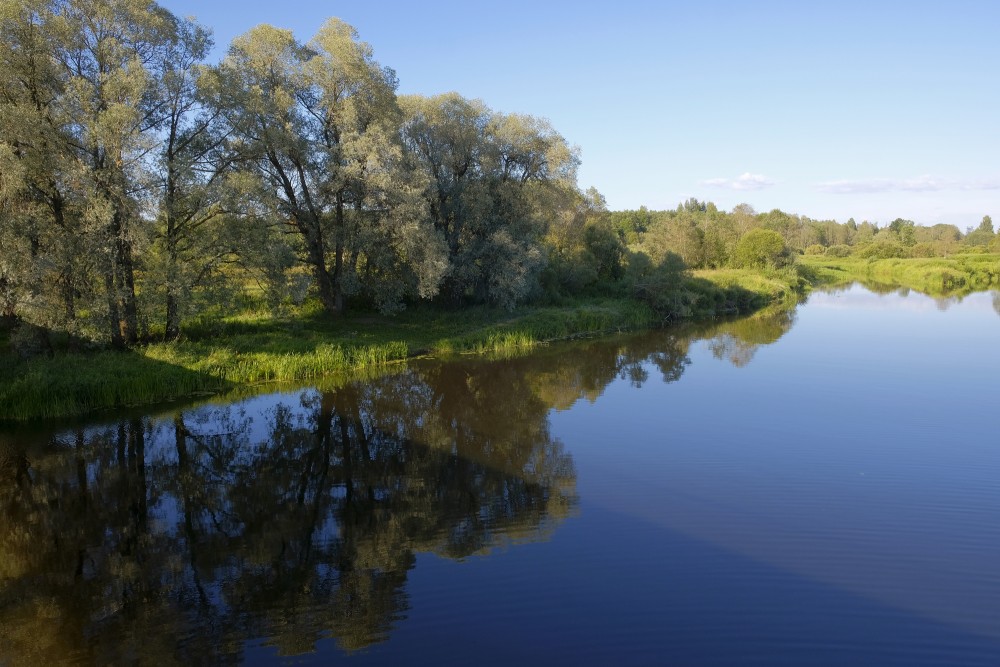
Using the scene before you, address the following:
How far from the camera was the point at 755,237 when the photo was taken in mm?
59188

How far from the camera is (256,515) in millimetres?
10648

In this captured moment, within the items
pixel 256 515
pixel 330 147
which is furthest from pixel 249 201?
pixel 256 515

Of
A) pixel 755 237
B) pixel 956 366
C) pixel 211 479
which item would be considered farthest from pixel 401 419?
pixel 755 237

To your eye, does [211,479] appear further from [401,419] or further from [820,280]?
[820,280]

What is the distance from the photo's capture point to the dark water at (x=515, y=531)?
7234mm

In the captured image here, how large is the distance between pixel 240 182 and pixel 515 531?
1685cm

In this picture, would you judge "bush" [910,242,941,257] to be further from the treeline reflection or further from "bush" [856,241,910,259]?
the treeline reflection

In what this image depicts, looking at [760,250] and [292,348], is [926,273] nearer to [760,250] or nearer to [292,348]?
[760,250]

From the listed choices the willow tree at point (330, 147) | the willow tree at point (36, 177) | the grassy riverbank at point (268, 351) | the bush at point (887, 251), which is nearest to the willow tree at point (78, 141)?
the willow tree at point (36, 177)

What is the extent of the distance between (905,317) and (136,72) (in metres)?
42.1

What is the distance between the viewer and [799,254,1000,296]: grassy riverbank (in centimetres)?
6331

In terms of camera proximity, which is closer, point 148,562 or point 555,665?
point 555,665

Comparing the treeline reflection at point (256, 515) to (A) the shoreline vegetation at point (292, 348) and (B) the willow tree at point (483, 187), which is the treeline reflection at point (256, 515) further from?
(B) the willow tree at point (483, 187)

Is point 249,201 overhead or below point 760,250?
overhead
